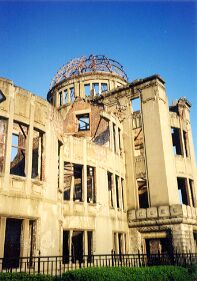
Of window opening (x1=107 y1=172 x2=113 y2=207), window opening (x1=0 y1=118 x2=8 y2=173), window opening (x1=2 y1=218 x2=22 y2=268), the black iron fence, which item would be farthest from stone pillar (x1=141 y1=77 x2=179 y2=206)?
window opening (x1=0 y1=118 x2=8 y2=173)

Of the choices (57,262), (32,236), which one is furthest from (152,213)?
(32,236)

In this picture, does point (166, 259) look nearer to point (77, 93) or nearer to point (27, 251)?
point (27, 251)

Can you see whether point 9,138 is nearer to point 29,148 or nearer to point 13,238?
point 29,148

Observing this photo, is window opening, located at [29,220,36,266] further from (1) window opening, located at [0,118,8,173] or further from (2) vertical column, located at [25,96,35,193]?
(1) window opening, located at [0,118,8,173]

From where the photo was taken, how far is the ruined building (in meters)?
11.0

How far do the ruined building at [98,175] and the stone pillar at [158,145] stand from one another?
0.07 m

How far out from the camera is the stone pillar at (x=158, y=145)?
19234 millimetres

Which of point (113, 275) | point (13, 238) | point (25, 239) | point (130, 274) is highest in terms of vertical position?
point (25, 239)

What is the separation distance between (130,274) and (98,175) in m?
8.62

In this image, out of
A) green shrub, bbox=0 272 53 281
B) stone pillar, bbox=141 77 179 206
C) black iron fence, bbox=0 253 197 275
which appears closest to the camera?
green shrub, bbox=0 272 53 281

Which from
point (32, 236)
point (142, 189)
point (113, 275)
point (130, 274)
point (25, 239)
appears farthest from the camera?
point (142, 189)

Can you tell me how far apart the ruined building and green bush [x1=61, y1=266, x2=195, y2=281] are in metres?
2.87

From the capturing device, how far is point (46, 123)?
41.2ft

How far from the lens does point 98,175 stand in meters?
17.5
